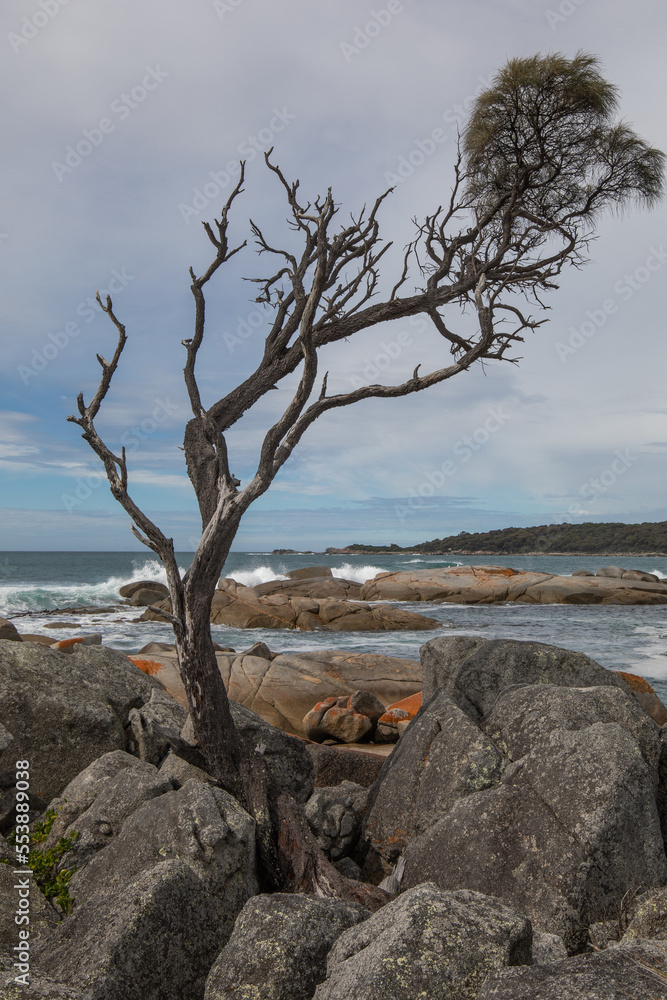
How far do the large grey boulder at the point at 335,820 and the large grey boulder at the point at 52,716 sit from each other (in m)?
2.36

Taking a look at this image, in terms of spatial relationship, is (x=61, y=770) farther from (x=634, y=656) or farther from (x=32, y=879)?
(x=634, y=656)

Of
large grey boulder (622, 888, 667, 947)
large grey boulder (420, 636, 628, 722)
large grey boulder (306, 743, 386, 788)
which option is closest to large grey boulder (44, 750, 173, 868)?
large grey boulder (306, 743, 386, 788)

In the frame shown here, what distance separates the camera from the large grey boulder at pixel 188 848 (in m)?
4.43

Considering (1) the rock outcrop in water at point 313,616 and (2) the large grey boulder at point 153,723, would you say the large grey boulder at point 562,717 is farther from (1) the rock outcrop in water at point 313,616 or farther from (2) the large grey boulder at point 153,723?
(1) the rock outcrop in water at point 313,616

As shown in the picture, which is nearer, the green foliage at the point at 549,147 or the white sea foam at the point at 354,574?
the green foliage at the point at 549,147

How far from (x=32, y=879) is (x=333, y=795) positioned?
310cm

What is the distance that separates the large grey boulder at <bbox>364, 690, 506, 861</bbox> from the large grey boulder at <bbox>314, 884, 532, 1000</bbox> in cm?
255

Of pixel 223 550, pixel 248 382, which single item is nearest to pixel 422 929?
pixel 223 550

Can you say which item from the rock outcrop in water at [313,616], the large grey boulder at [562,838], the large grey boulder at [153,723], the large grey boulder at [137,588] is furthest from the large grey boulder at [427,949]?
the large grey boulder at [137,588]

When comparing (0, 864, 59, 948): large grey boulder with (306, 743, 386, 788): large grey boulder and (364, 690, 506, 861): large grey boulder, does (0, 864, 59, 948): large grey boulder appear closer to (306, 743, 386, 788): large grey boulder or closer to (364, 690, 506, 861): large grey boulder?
(364, 690, 506, 861): large grey boulder

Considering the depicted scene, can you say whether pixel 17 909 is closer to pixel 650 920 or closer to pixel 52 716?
pixel 52 716

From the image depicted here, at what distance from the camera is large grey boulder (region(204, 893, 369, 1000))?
3.10 metres

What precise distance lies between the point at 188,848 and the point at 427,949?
2216 mm

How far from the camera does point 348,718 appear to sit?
37.4 feet
